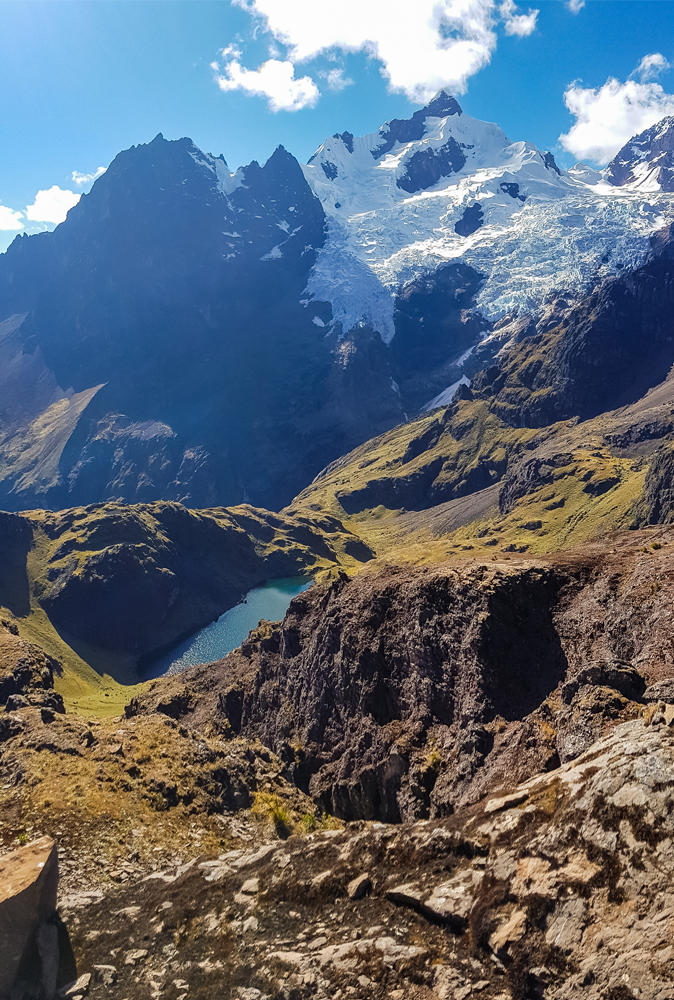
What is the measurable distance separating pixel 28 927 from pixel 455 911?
16939 mm

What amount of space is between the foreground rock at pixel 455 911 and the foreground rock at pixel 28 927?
1.66 meters

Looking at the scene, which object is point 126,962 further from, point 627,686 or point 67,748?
point 67,748

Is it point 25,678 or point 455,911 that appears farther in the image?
point 25,678

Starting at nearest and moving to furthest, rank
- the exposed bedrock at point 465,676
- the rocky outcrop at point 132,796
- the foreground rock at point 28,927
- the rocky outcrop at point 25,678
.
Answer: the foreground rock at point 28,927
the exposed bedrock at point 465,676
the rocky outcrop at point 132,796
the rocky outcrop at point 25,678

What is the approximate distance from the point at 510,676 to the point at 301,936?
28604 mm

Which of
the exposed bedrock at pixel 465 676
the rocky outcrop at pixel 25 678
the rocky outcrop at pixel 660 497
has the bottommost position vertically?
the rocky outcrop at pixel 660 497

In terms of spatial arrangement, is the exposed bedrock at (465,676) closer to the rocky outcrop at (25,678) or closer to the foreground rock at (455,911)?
the foreground rock at (455,911)

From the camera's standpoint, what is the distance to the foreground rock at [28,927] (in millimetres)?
21516

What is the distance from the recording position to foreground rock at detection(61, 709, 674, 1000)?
14.8m

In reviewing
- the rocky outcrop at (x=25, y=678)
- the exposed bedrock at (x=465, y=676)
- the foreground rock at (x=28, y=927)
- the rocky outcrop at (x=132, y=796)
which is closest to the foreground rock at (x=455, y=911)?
the foreground rock at (x=28, y=927)

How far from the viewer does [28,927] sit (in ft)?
74.3

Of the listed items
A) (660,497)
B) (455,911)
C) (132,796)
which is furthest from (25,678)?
(660,497)

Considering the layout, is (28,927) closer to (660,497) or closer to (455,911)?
(455,911)

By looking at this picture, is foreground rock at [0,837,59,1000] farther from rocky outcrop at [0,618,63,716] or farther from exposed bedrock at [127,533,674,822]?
rocky outcrop at [0,618,63,716]
